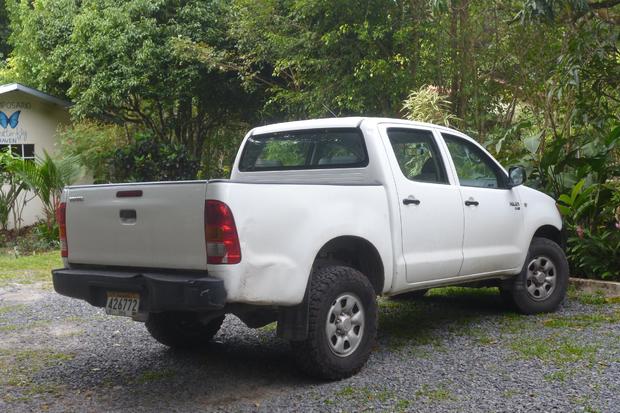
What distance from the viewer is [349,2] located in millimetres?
13508

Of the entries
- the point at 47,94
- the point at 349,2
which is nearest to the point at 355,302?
the point at 349,2

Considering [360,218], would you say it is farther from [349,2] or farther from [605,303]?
[349,2]

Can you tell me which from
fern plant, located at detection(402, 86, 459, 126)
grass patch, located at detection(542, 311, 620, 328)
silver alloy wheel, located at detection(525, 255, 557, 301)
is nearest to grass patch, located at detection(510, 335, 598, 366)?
grass patch, located at detection(542, 311, 620, 328)

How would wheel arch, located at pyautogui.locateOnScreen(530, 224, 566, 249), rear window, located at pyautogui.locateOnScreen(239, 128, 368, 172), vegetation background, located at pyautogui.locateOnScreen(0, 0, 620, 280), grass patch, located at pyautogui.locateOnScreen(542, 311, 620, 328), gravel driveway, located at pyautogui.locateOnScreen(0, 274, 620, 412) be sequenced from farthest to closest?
vegetation background, located at pyautogui.locateOnScreen(0, 0, 620, 280) < wheel arch, located at pyautogui.locateOnScreen(530, 224, 566, 249) < grass patch, located at pyautogui.locateOnScreen(542, 311, 620, 328) < rear window, located at pyautogui.locateOnScreen(239, 128, 368, 172) < gravel driveway, located at pyautogui.locateOnScreen(0, 274, 620, 412)

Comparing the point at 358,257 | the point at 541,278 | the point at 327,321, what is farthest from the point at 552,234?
the point at 327,321

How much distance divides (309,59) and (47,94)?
6537 millimetres

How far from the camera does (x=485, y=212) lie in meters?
7.07

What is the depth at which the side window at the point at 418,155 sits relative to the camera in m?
6.51

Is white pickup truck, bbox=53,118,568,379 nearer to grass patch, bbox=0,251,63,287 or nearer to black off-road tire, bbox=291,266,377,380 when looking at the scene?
black off-road tire, bbox=291,266,377,380

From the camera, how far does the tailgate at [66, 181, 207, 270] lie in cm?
505

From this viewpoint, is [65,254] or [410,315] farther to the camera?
[410,315]

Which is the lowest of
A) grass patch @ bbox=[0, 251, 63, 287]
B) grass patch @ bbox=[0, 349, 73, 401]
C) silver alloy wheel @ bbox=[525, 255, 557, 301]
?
grass patch @ bbox=[0, 349, 73, 401]

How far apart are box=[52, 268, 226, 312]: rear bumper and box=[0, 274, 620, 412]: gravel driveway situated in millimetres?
691

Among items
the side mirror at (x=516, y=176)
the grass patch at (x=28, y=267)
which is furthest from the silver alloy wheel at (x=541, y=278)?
the grass patch at (x=28, y=267)
